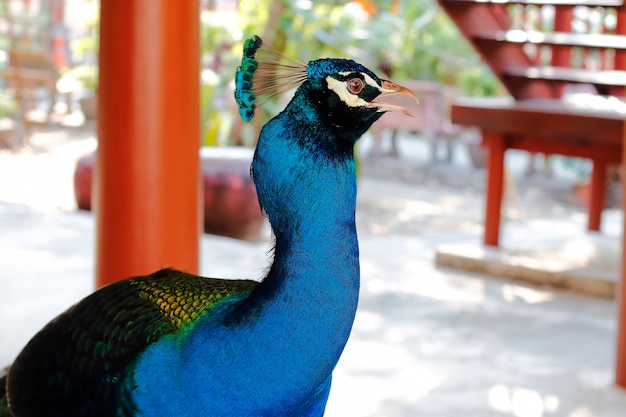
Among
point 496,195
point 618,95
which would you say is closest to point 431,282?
point 496,195

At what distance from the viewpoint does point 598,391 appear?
12.2 ft

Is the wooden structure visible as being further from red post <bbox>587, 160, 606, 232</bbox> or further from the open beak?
the open beak

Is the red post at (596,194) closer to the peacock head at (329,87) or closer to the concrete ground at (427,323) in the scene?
the concrete ground at (427,323)

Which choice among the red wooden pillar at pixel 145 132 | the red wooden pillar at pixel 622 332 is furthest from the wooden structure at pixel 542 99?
the red wooden pillar at pixel 145 132

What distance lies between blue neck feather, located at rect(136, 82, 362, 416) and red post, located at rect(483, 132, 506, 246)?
3949 mm

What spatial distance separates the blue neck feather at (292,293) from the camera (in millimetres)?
1751

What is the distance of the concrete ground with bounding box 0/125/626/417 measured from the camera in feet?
11.8

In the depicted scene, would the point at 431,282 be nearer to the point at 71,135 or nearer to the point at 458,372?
the point at 458,372

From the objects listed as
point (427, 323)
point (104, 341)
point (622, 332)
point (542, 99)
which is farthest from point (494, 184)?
point (104, 341)

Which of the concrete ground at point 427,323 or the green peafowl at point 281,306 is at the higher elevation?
the green peafowl at point 281,306

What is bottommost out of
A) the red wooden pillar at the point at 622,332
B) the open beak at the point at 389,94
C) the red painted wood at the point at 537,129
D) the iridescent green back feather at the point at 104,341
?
the red wooden pillar at the point at 622,332

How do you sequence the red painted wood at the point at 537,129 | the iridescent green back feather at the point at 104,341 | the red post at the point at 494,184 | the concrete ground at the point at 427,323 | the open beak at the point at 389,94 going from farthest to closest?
the red post at the point at 494,184 < the red painted wood at the point at 537,129 < the concrete ground at the point at 427,323 < the iridescent green back feather at the point at 104,341 < the open beak at the point at 389,94

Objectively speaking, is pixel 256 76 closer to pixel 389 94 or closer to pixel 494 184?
pixel 389 94

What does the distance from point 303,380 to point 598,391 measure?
2228mm
